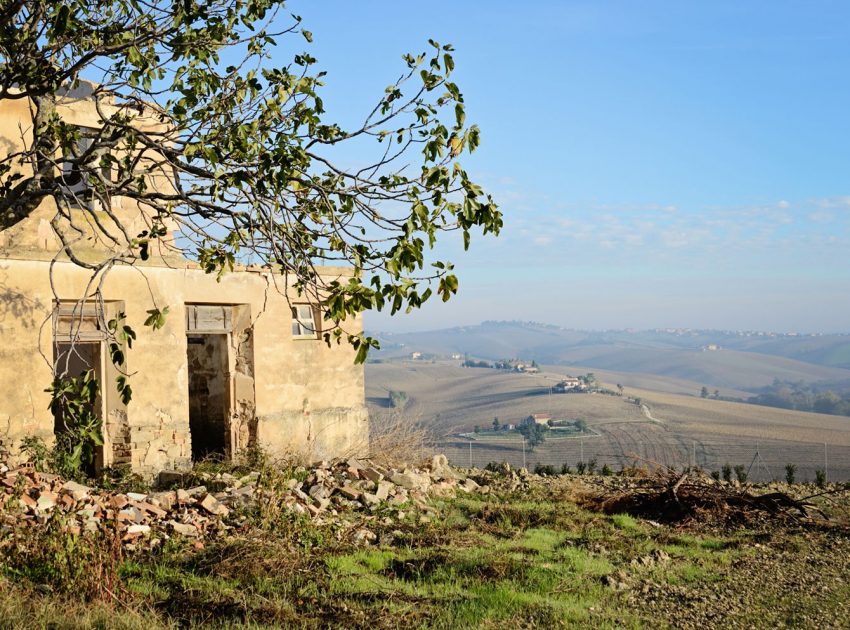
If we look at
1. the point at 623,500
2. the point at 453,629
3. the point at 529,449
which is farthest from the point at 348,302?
the point at 529,449

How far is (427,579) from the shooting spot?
7.71 metres

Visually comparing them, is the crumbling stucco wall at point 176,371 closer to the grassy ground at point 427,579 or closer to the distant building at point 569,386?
the grassy ground at point 427,579

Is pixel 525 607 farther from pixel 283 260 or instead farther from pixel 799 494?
pixel 799 494

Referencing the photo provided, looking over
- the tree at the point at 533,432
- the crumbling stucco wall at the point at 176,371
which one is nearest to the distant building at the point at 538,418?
the tree at the point at 533,432

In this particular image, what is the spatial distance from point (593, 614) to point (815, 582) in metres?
3.23

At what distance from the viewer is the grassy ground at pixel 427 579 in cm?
630

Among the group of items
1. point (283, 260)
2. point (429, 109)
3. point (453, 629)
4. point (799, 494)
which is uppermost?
point (429, 109)

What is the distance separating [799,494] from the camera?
14.7 m

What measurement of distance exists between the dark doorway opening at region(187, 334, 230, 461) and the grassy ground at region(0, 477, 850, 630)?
256 inches

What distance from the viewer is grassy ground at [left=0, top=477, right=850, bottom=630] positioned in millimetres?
6297

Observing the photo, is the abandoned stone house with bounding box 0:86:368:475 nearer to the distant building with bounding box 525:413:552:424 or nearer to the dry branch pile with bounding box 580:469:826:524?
the dry branch pile with bounding box 580:469:826:524

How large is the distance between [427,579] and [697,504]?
636 centimetres

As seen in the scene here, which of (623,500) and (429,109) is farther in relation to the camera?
(623,500)

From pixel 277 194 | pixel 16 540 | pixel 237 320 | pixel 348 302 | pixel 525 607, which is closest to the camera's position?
pixel 348 302
